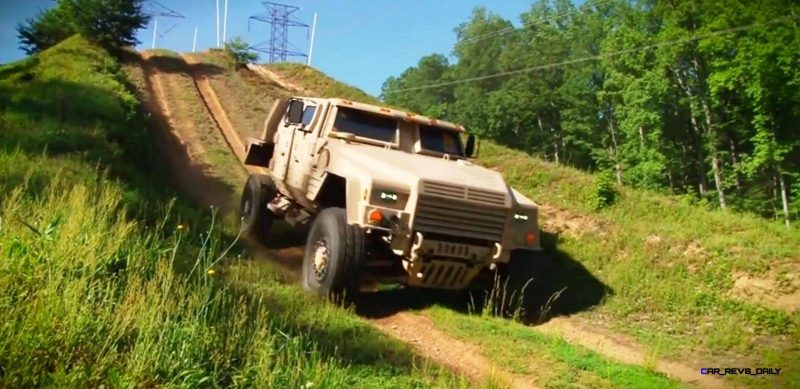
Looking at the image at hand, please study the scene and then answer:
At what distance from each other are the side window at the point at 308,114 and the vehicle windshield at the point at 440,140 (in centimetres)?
155

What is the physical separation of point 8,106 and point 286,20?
3683 cm

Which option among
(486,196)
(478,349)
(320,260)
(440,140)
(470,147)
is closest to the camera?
(478,349)

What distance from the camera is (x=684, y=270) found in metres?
8.60

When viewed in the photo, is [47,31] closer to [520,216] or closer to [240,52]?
[240,52]

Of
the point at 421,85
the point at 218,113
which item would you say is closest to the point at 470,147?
the point at 218,113

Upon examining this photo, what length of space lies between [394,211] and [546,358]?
7.05 ft

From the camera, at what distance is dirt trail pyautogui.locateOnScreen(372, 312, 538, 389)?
221 inches

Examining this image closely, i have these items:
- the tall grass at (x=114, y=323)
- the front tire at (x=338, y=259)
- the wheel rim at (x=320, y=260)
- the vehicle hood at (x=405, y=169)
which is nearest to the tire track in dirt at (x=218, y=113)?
the vehicle hood at (x=405, y=169)

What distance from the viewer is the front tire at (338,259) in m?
7.03

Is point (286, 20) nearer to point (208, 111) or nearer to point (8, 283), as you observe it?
point (208, 111)

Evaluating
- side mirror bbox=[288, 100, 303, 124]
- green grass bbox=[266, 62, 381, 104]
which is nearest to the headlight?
side mirror bbox=[288, 100, 303, 124]

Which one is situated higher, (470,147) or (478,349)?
(470,147)

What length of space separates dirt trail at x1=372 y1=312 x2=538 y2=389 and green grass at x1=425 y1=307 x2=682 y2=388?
0.11 metres

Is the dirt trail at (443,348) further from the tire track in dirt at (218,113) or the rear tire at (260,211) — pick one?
the tire track in dirt at (218,113)
